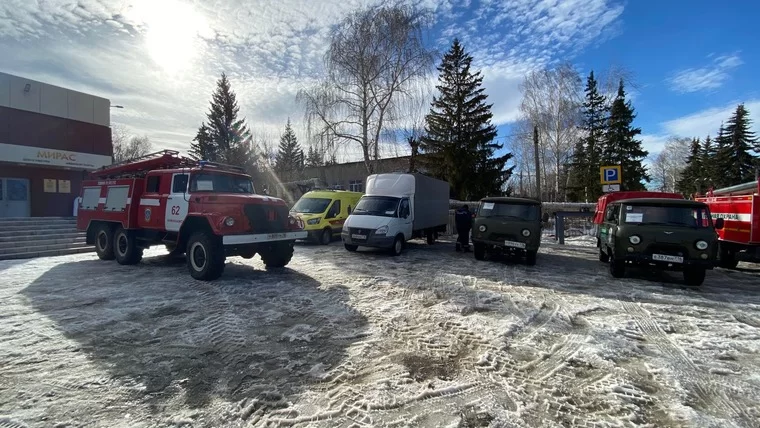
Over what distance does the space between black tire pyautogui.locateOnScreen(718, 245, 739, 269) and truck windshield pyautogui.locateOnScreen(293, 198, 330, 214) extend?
12777 mm

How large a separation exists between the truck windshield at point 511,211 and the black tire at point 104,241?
1063 cm

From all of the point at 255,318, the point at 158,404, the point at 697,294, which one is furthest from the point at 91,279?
the point at 697,294

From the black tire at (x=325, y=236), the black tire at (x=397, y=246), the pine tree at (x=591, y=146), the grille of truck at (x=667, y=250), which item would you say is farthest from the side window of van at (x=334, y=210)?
the pine tree at (x=591, y=146)

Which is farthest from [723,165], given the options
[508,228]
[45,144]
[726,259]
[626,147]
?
[45,144]

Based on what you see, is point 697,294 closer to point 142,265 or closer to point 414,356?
point 414,356

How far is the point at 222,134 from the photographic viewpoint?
1497 inches

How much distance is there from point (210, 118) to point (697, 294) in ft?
135

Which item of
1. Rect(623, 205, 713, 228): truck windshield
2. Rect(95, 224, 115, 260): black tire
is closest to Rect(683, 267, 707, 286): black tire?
Rect(623, 205, 713, 228): truck windshield

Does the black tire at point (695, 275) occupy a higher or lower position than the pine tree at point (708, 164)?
lower

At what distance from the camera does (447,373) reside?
11.9 feet

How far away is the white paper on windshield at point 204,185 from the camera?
8108 mm

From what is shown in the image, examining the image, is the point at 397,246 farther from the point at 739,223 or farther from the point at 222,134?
the point at 222,134

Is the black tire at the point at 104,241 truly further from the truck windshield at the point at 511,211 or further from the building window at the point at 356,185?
the building window at the point at 356,185

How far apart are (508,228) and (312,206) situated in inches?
312
